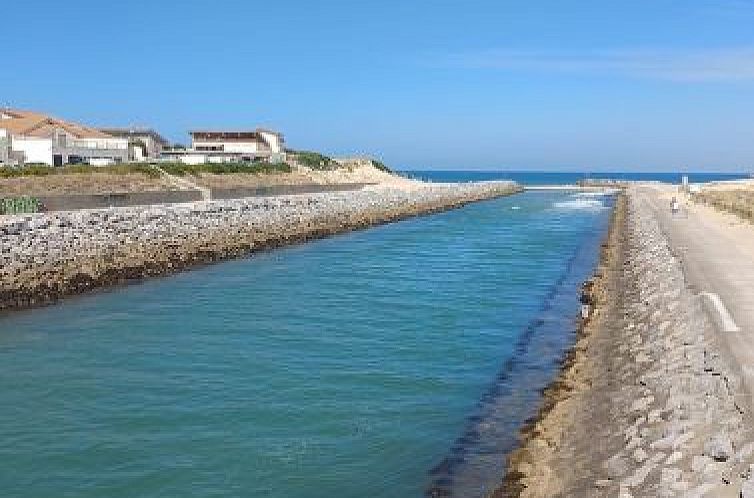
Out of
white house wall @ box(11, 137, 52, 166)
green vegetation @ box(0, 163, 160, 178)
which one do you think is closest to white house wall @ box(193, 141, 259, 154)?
white house wall @ box(11, 137, 52, 166)

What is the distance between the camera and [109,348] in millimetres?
15281

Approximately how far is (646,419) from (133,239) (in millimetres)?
20184

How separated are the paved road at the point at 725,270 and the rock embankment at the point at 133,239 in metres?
15.0

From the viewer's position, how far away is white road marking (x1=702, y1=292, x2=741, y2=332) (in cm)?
1202

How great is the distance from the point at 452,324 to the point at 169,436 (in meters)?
8.62

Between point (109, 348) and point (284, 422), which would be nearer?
point (284, 422)

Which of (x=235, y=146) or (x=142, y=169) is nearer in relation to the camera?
(x=142, y=169)

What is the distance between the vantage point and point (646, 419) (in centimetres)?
937

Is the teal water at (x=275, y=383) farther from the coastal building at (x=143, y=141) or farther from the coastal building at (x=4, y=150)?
the coastal building at (x=143, y=141)

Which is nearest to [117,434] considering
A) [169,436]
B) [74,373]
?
[169,436]

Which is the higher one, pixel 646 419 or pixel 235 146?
pixel 235 146

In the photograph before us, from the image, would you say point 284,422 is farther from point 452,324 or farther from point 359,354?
point 452,324

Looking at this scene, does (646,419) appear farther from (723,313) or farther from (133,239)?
(133,239)

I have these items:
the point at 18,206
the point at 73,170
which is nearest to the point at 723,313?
the point at 18,206
